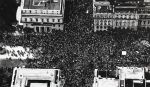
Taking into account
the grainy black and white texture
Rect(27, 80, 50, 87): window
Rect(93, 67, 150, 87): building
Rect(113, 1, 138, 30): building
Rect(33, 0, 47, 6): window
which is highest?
Rect(33, 0, 47, 6): window

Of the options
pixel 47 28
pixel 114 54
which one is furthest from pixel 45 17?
pixel 114 54

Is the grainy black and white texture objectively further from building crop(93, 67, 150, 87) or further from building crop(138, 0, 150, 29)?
building crop(93, 67, 150, 87)

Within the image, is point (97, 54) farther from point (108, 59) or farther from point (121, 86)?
point (121, 86)

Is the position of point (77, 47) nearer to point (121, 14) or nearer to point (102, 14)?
point (102, 14)

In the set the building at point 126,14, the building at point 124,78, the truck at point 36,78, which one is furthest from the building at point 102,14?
the truck at point 36,78

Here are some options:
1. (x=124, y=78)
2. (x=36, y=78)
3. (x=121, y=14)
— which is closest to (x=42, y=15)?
(x=121, y=14)

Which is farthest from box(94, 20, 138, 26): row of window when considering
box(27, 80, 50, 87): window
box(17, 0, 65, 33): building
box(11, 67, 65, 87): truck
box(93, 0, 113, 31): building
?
box(27, 80, 50, 87): window
